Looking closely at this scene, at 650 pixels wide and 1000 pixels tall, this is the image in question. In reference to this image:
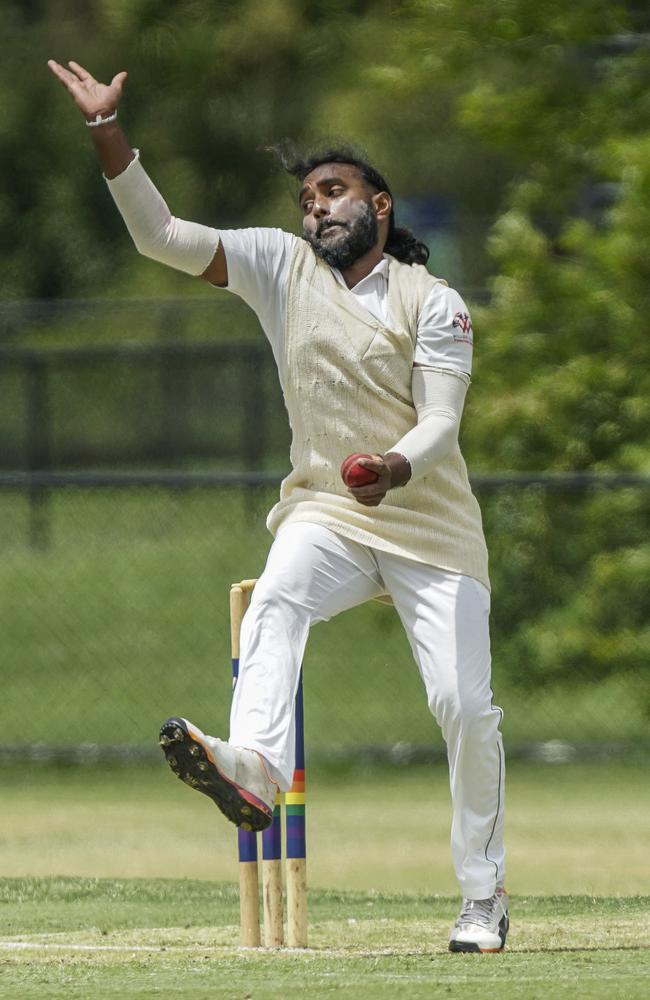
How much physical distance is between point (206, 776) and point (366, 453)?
963mm

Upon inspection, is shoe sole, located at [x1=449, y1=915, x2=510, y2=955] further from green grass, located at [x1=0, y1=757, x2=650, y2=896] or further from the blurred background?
the blurred background

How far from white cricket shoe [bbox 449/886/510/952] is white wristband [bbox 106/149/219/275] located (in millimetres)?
1769

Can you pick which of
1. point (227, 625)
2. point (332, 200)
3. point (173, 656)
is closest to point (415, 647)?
point (332, 200)

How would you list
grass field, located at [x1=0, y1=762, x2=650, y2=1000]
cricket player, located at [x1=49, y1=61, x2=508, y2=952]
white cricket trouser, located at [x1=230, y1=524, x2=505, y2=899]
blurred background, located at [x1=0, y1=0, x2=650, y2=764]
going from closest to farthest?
grass field, located at [x1=0, y1=762, x2=650, y2=1000], white cricket trouser, located at [x1=230, y1=524, x2=505, y2=899], cricket player, located at [x1=49, y1=61, x2=508, y2=952], blurred background, located at [x1=0, y1=0, x2=650, y2=764]

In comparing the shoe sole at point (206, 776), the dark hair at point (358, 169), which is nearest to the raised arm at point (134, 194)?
the dark hair at point (358, 169)

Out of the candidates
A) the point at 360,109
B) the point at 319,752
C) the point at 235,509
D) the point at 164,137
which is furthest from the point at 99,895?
the point at 164,137

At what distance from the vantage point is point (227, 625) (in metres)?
13.6

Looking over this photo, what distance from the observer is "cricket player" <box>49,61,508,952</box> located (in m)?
5.21

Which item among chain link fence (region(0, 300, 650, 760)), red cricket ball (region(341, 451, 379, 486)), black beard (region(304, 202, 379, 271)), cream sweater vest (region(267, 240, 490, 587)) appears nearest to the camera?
red cricket ball (region(341, 451, 379, 486))

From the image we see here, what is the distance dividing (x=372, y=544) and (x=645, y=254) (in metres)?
6.00

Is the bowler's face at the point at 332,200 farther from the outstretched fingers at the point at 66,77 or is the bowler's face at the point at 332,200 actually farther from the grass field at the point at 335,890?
the grass field at the point at 335,890

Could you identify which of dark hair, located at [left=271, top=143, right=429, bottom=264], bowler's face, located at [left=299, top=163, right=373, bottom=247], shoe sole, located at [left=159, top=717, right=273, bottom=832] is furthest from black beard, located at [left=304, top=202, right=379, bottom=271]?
shoe sole, located at [left=159, top=717, right=273, bottom=832]

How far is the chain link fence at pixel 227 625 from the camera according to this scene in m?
11.6

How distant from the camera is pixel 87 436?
67.4 ft
